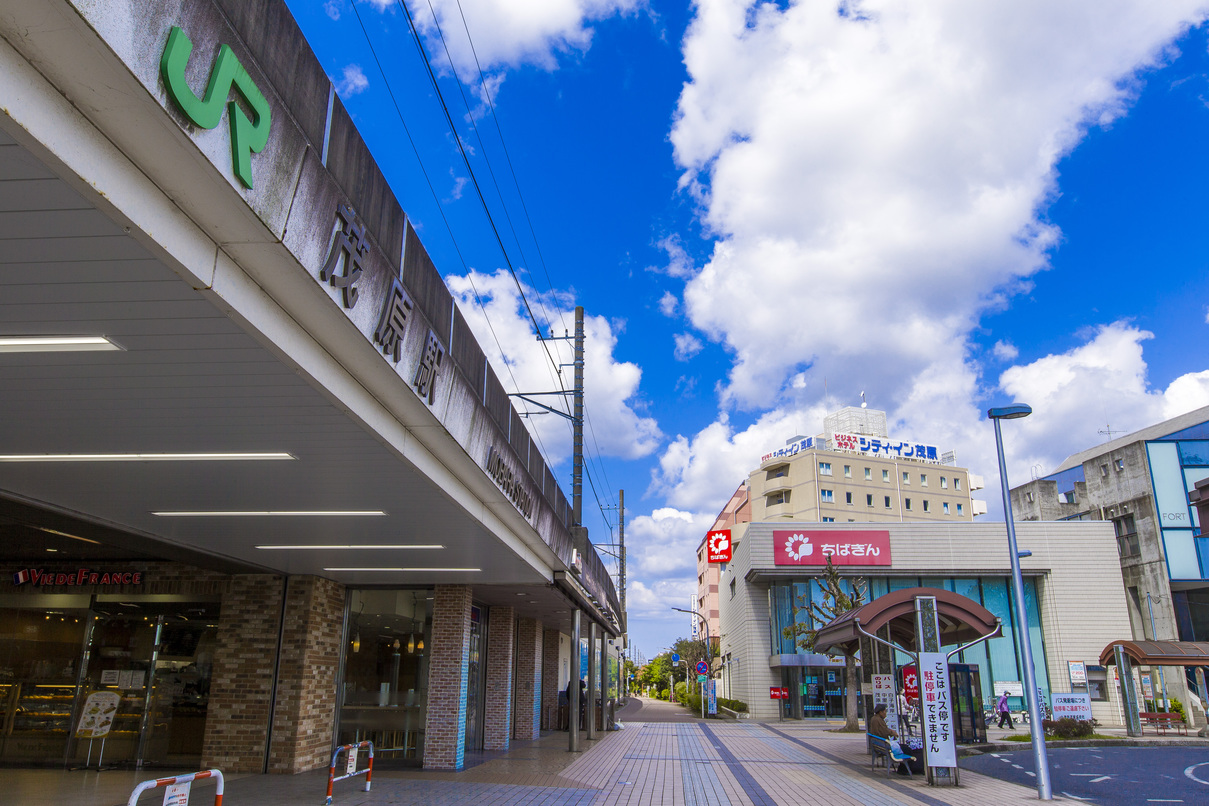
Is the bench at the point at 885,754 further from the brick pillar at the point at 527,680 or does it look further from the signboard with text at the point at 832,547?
the signboard with text at the point at 832,547

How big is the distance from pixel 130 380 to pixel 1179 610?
4344 centimetres

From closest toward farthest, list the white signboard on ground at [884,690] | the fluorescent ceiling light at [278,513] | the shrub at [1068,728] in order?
the fluorescent ceiling light at [278,513] → the white signboard on ground at [884,690] → the shrub at [1068,728]

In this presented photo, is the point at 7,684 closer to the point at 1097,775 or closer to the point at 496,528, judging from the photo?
the point at 496,528

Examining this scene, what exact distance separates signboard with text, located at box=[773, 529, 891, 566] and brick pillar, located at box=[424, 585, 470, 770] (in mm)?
23027

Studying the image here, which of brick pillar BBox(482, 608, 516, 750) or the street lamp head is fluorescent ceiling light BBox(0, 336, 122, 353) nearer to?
the street lamp head

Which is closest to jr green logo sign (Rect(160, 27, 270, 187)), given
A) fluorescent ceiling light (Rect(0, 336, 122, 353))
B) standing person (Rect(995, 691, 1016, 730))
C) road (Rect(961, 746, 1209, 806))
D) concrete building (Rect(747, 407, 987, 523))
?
fluorescent ceiling light (Rect(0, 336, 122, 353))

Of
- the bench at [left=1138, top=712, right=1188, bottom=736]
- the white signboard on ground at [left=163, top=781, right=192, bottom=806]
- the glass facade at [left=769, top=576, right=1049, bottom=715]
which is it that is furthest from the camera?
the glass facade at [left=769, top=576, right=1049, bottom=715]

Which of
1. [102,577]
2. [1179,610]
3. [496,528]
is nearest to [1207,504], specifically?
[1179,610]

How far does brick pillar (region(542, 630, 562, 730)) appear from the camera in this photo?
938 inches

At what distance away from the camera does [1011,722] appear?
27844 mm

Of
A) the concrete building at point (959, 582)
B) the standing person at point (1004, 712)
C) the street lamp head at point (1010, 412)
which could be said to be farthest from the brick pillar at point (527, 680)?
the standing person at point (1004, 712)

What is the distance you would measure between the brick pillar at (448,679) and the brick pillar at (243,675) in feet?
8.92

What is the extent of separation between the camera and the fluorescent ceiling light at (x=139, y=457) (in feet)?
20.4

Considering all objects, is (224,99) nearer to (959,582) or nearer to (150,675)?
(150,675)
